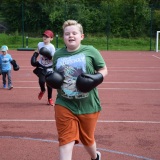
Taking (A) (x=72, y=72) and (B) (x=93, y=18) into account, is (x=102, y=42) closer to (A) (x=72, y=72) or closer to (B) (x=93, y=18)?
(B) (x=93, y=18)

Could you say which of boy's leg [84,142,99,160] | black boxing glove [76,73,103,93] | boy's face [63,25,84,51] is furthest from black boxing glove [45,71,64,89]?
boy's leg [84,142,99,160]

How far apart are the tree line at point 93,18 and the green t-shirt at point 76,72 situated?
28585 millimetres

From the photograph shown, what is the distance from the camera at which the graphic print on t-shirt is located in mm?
5074

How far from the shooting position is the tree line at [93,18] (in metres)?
34.2

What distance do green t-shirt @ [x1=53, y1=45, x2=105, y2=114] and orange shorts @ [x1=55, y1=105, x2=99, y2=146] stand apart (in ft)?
0.21

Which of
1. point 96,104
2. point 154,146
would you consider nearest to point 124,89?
point 154,146

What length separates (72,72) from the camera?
16.8 ft

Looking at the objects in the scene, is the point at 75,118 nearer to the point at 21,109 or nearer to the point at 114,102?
the point at 21,109

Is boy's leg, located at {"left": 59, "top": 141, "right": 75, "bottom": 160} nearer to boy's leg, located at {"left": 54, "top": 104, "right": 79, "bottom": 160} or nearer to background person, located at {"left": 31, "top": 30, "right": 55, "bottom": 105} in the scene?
boy's leg, located at {"left": 54, "top": 104, "right": 79, "bottom": 160}

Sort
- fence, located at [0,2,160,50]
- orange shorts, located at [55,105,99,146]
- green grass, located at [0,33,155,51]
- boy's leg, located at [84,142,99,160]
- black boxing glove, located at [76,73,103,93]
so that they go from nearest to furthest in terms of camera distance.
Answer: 1. black boxing glove, located at [76,73,103,93]
2. orange shorts, located at [55,105,99,146]
3. boy's leg, located at [84,142,99,160]
4. green grass, located at [0,33,155,51]
5. fence, located at [0,2,160,50]

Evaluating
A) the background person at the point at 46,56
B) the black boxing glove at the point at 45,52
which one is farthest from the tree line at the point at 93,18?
the black boxing glove at the point at 45,52

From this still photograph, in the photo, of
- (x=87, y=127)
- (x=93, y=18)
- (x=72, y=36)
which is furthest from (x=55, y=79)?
(x=93, y=18)

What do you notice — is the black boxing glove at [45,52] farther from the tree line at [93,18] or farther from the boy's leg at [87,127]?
the tree line at [93,18]

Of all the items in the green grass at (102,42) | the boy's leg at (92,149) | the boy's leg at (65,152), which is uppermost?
the boy's leg at (65,152)
